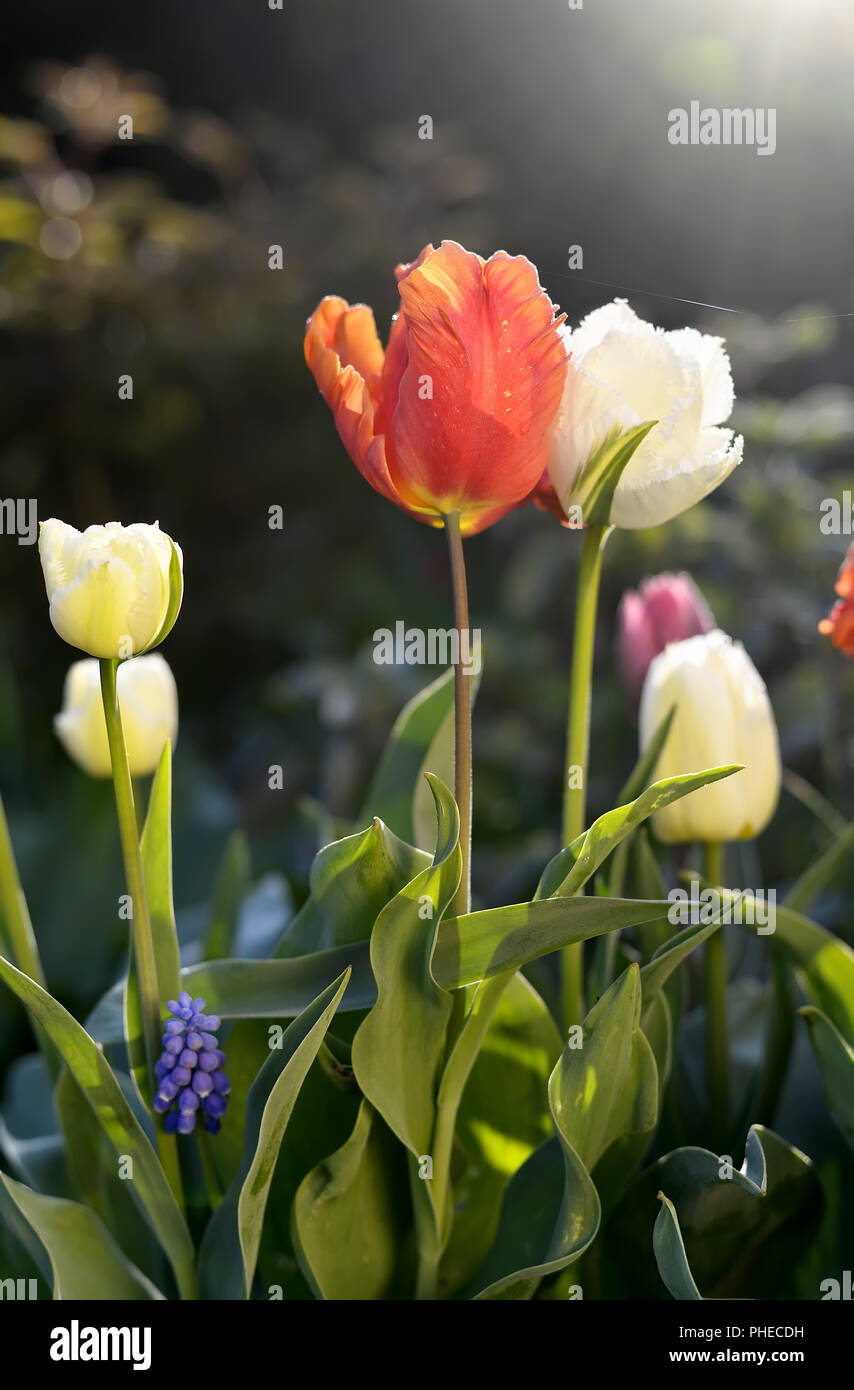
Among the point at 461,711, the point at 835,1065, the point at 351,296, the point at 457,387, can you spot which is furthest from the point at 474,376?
the point at 351,296

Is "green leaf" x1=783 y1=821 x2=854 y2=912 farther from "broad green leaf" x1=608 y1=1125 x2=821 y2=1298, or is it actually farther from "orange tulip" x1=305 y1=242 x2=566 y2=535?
"orange tulip" x1=305 y1=242 x2=566 y2=535

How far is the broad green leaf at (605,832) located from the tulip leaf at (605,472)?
0.11m

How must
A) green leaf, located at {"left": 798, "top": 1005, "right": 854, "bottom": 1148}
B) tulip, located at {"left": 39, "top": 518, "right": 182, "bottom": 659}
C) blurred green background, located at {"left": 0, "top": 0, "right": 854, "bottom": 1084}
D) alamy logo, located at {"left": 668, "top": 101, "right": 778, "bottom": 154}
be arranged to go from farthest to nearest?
alamy logo, located at {"left": 668, "top": 101, "right": 778, "bottom": 154} < blurred green background, located at {"left": 0, "top": 0, "right": 854, "bottom": 1084} < green leaf, located at {"left": 798, "top": 1005, "right": 854, "bottom": 1148} < tulip, located at {"left": 39, "top": 518, "right": 182, "bottom": 659}

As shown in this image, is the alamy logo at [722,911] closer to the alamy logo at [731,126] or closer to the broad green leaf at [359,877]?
the broad green leaf at [359,877]

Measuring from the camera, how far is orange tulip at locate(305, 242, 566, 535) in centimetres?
40

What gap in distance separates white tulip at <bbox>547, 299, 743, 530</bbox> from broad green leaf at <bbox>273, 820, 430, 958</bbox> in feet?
0.49

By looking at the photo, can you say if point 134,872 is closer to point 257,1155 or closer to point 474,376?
point 257,1155

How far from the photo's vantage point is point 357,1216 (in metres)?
0.48

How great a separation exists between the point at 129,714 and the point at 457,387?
0.28 meters

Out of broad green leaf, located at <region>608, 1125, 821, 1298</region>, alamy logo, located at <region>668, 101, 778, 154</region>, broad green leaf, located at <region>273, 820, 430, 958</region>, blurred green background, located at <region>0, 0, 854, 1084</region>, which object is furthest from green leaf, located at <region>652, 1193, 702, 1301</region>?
alamy logo, located at <region>668, 101, 778, 154</region>

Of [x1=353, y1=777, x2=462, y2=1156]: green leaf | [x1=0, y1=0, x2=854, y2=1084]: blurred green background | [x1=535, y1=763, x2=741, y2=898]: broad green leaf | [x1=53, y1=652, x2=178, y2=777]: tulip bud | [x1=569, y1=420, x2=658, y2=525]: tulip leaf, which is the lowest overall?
[x1=353, y1=777, x2=462, y2=1156]: green leaf

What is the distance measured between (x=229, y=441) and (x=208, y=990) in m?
1.45

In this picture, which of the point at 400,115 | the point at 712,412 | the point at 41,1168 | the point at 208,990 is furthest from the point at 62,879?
the point at 400,115
